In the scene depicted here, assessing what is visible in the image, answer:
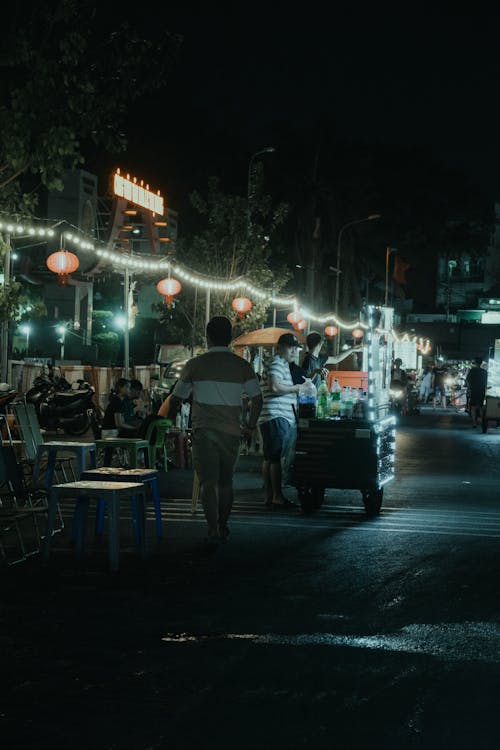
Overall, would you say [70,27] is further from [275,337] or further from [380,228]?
[380,228]

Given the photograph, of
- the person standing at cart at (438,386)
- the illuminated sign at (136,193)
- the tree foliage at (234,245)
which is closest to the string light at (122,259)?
the illuminated sign at (136,193)

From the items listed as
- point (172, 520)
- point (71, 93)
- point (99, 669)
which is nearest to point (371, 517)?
point (172, 520)

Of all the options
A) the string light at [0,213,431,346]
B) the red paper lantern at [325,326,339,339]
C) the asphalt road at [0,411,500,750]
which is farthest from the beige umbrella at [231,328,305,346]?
the red paper lantern at [325,326,339,339]

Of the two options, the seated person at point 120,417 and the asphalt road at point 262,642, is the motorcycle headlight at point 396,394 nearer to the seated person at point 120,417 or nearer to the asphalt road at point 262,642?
the seated person at point 120,417

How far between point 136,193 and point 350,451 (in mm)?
22862

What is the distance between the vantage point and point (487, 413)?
103 feet

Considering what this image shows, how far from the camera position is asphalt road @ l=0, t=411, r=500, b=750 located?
515cm

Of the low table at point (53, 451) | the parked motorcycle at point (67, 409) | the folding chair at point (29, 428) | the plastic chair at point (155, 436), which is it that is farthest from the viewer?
the parked motorcycle at point (67, 409)

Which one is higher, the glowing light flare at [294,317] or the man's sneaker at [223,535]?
the glowing light flare at [294,317]

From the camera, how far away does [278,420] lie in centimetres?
1354

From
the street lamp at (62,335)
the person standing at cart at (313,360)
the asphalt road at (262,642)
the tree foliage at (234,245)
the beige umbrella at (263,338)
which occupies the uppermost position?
the tree foliage at (234,245)

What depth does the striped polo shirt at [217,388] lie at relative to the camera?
1059cm

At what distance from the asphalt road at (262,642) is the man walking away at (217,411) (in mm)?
504

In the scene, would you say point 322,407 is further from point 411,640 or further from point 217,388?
point 411,640
